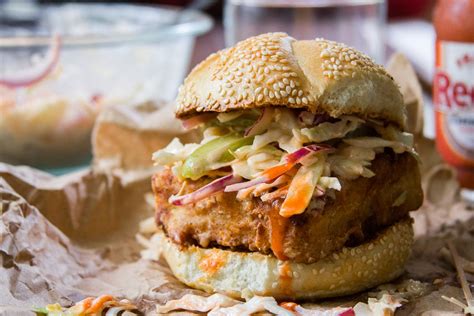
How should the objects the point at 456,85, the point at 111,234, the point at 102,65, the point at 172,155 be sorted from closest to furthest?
the point at 172,155
the point at 111,234
the point at 456,85
the point at 102,65

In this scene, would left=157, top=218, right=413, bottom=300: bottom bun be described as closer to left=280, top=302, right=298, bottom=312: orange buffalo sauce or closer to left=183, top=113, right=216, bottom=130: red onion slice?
left=280, top=302, right=298, bottom=312: orange buffalo sauce

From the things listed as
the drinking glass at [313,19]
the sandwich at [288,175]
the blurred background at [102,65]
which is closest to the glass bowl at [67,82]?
the blurred background at [102,65]

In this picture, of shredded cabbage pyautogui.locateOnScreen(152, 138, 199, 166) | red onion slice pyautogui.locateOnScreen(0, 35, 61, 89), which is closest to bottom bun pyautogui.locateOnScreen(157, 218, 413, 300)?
shredded cabbage pyautogui.locateOnScreen(152, 138, 199, 166)

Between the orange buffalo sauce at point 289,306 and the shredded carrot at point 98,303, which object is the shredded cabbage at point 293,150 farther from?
the shredded carrot at point 98,303

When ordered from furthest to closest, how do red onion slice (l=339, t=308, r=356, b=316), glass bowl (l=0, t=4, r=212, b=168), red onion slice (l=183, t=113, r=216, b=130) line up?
1. glass bowl (l=0, t=4, r=212, b=168)
2. red onion slice (l=183, t=113, r=216, b=130)
3. red onion slice (l=339, t=308, r=356, b=316)

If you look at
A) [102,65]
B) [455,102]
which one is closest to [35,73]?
[102,65]

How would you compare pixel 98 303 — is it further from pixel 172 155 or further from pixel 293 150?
pixel 293 150
